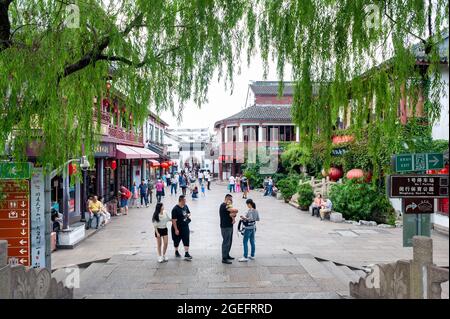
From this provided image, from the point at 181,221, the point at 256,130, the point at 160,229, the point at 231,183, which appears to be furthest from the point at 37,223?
the point at 256,130

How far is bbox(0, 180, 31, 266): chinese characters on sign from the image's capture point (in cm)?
830

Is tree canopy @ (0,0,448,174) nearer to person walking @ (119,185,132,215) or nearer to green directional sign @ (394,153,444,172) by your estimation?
green directional sign @ (394,153,444,172)

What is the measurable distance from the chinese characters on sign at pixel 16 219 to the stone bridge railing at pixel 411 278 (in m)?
6.59

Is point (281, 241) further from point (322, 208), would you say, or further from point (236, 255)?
point (322, 208)

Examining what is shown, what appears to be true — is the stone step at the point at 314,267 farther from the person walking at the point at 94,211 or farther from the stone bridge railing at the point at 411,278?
the person walking at the point at 94,211

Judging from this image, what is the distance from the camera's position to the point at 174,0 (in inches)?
255

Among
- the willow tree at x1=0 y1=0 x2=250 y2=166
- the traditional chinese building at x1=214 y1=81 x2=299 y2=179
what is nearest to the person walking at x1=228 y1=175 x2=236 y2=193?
the traditional chinese building at x1=214 y1=81 x2=299 y2=179

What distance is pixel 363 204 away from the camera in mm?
16656

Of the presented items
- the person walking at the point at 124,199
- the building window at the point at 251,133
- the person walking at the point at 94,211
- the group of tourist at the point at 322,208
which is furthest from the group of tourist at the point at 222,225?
the building window at the point at 251,133

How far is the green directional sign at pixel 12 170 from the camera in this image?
6887 millimetres

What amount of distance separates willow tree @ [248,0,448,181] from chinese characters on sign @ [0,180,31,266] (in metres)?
5.65

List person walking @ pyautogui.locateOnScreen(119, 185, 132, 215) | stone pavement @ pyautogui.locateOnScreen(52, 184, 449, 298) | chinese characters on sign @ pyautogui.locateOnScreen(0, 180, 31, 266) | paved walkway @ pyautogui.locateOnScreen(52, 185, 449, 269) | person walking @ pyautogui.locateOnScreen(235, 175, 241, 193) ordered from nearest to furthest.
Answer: stone pavement @ pyautogui.locateOnScreen(52, 184, 449, 298), chinese characters on sign @ pyautogui.locateOnScreen(0, 180, 31, 266), paved walkway @ pyautogui.locateOnScreen(52, 185, 449, 269), person walking @ pyautogui.locateOnScreen(119, 185, 132, 215), person walking @ pyautogui.locateOnScreen(235, 175, 241, 193)

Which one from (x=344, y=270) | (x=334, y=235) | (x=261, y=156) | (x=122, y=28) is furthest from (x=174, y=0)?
(x=261, y=156)
